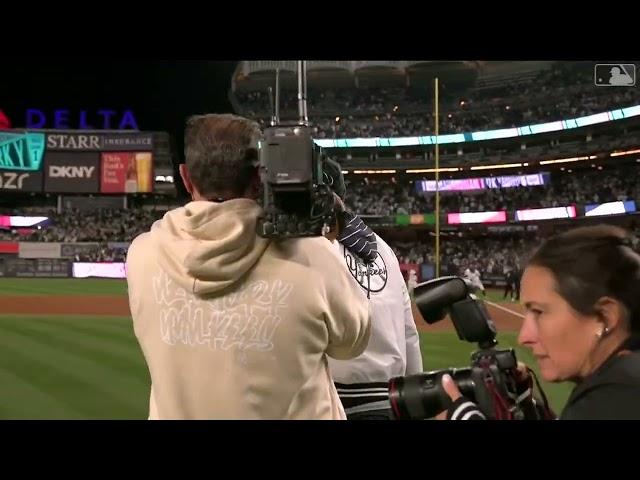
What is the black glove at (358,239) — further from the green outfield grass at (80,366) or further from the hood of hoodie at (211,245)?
the green outfield grass at (80,366)

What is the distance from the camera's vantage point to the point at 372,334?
1.64 m

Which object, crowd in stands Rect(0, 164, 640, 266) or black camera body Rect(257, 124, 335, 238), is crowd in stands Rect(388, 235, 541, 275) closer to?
crowd in stands Rect(0, 164, 640, 266)

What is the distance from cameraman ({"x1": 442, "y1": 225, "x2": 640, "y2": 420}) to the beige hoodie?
256mm

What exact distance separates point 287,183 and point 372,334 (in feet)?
2.48

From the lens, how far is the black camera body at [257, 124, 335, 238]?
102 cm

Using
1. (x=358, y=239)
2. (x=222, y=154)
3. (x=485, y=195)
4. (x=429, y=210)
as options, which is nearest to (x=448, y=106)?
(x=485, y=195)

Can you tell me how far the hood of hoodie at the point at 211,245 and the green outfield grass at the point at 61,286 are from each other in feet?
42.6

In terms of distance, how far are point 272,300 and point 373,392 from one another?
0.79 m

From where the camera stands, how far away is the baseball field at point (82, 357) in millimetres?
4273

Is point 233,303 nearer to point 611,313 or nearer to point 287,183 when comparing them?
point 287,183

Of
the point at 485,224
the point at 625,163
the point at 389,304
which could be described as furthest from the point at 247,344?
the point at 625,163

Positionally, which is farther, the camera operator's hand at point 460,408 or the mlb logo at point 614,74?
the mlb logo at point 614,74

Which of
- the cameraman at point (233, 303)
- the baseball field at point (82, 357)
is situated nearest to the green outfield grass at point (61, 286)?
the baseball field at point (82, 357)

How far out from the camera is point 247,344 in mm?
1016
